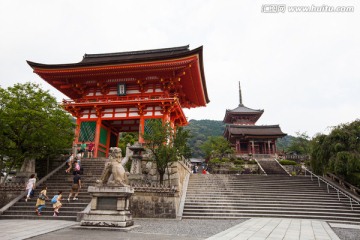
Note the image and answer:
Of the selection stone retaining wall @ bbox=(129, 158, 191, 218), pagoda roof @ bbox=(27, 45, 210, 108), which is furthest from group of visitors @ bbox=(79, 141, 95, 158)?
stone retaining wall @ bbox=(129, 158, 191, 218)

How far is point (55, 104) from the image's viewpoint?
14508 mm

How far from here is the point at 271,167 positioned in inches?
1182

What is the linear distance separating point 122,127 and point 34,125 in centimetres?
1028

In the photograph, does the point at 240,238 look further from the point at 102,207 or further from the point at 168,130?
the point at 168,130

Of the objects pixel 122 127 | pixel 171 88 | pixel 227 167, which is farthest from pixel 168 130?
pixel 227 167

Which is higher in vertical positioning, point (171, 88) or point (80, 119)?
point (171, 88)

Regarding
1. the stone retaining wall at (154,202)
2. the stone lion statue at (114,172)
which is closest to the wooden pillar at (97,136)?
the stone retaining wall at (154,202)

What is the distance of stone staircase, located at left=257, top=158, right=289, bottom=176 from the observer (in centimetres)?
2738

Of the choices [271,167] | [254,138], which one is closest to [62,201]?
[271,167]

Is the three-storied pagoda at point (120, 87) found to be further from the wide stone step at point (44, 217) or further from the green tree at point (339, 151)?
the green tree at point (339, 151)

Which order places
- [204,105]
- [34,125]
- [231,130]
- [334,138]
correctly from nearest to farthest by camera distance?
[34,125] → [334,138] → [204,105] → [231,130]

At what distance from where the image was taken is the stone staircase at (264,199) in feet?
39.9

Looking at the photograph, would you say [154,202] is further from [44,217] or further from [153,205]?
[44,217]

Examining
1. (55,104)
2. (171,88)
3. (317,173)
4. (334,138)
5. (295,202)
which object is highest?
(171,88)
